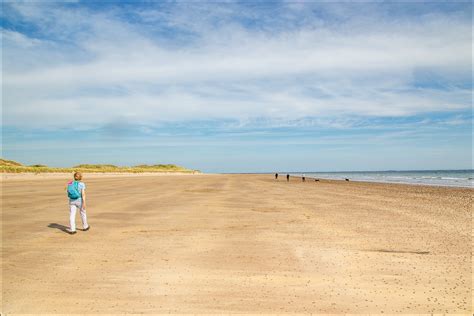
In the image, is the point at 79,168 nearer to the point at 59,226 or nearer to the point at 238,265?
the point at 59,226

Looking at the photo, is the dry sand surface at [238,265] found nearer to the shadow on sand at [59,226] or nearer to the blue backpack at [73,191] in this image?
the shadow on sand at [59,226]

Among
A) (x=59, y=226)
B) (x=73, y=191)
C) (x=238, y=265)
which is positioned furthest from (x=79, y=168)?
(x=238, y=265)

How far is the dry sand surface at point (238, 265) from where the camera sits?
619 cm

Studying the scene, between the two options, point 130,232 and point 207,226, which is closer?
point 130,232

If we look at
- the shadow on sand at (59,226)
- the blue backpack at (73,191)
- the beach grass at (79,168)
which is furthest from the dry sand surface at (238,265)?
the beach grass at (79,168)

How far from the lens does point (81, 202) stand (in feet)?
40.8

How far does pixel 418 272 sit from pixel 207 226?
717cm

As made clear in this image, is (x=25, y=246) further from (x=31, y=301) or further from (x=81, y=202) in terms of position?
(x=31, y=301)

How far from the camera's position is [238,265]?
8.27 meters

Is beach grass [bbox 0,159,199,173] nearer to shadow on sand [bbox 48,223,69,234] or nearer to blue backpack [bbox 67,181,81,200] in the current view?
shadow on sand [bbox 48,223,69,234]

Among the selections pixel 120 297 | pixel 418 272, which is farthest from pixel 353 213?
pixel 120 297

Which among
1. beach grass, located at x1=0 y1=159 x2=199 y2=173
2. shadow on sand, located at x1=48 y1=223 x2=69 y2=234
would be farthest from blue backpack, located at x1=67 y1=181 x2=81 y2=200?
beach grass, located at x1=0 y1=159 x2=199 y2=173

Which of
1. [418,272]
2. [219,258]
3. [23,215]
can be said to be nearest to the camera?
[418,272]

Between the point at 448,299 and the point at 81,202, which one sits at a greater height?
the point at 81,202
